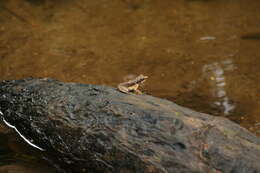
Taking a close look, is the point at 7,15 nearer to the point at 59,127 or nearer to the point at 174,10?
the point at 174,10

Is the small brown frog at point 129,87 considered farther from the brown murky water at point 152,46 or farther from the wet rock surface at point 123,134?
the brown murky water at point 152,46

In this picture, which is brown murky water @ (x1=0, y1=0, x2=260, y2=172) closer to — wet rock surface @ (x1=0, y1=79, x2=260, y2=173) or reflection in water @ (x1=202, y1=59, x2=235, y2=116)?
reflection in water @ (x1=202, y1=59, x2=235, y2=116)

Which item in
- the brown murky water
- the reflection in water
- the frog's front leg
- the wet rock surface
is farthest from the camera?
the brown murky water

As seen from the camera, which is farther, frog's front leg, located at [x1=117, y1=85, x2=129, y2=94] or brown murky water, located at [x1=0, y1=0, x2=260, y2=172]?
brown murky water, located at [x1=0, y1=0, x2=260, y2=172]

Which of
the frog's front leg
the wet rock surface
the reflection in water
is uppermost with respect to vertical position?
the frog's front leg

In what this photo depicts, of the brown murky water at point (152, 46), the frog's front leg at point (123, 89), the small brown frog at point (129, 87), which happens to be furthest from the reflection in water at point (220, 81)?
the frog's front leg at point (123, 89)

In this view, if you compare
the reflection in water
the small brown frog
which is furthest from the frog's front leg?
the reflection in water

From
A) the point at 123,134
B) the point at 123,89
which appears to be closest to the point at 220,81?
the point at 123,89
